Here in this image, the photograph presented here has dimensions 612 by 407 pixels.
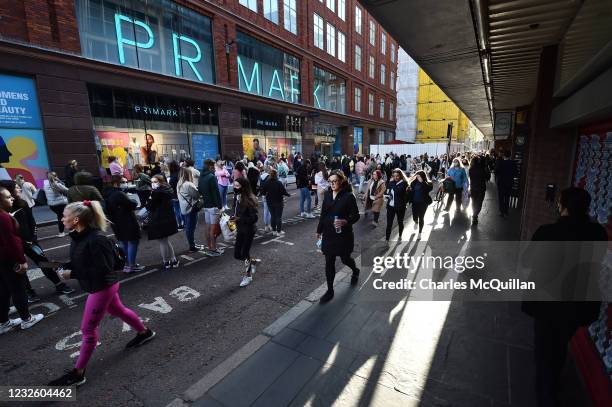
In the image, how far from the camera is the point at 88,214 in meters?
3.11

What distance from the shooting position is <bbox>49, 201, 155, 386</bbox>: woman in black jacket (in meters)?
3.03

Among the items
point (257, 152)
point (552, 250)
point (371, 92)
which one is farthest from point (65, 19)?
point (371, 92)

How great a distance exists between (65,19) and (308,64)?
1787cm

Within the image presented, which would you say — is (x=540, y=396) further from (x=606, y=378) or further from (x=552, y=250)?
(x=552, y=250)

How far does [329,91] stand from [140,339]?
2974 centimetres

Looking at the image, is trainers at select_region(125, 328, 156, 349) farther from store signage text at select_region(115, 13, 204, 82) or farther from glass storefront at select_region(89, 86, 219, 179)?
store signage text at select_region(115, 13, 204, 82)

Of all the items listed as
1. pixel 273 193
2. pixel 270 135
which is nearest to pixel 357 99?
pixel 270 135

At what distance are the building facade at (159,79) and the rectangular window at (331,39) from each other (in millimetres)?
109

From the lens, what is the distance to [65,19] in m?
11.7

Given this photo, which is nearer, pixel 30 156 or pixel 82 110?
pixel 30 156

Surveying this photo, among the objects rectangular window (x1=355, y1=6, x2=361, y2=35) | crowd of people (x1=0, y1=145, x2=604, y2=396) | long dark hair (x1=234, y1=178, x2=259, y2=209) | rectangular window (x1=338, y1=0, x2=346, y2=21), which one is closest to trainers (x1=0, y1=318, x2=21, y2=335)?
crowd of people (x1=0, y1=145, x2=604, y2=396)

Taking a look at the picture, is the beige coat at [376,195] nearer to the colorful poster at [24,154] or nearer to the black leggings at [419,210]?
the black leggings at [419,210]

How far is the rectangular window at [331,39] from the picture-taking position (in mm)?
28962

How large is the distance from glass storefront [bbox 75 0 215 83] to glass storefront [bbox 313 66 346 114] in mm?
12369
